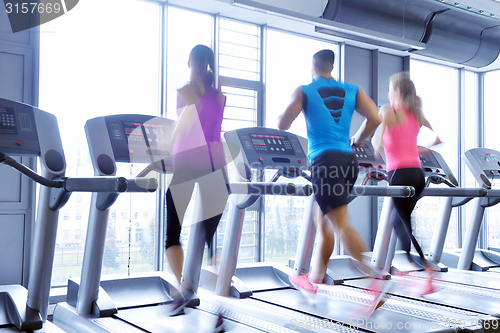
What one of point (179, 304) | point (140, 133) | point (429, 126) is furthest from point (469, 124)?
point (179, 304)

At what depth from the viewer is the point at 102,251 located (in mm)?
2701

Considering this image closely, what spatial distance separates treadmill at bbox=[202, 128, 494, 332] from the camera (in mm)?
2658

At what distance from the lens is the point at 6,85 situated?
3.38 metres

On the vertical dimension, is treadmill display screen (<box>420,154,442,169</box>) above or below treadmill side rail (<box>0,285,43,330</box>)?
above

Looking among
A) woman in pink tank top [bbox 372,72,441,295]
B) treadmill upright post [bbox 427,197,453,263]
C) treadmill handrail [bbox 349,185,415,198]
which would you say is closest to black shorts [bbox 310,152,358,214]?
treadmill handrail [bbox 349,185,415,198]

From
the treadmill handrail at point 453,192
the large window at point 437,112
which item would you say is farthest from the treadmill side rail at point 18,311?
the large window at point 437,112

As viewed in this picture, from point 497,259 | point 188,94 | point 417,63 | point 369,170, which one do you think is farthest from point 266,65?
point 497,259

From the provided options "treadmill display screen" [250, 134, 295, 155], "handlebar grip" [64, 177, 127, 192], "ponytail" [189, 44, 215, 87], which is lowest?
"handlebar grip" [64, 177, 127, 192]

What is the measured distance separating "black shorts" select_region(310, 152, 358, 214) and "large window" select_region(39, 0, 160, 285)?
1.92 metres

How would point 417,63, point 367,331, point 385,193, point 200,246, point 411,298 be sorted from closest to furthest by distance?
1. point 367,331
2. point 200,246
3. point 385,193
4. point 411,298
5. point 417,63

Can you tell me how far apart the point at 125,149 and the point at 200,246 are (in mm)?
710

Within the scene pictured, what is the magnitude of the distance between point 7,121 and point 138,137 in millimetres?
724

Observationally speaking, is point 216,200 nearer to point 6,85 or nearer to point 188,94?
point 188,94

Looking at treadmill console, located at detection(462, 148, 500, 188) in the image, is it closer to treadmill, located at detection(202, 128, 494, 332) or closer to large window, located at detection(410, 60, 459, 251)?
large window, located at detection(410, 60, 459, 251)
